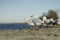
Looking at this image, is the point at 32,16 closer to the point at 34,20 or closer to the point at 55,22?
the point at 34,20

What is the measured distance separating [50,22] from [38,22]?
14.7ft

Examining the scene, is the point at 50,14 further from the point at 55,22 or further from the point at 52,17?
the point at 55,22

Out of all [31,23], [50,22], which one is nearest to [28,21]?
[31,23]

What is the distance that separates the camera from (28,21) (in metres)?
71.2

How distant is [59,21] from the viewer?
67.4 metres

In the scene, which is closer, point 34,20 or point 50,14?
point 34,20

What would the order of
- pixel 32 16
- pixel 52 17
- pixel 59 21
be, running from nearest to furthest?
1. pixel 59 21
2. pixel 32 16
3. pixel 52 17

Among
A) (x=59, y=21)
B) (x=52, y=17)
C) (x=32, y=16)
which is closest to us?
(x=59, y=21)

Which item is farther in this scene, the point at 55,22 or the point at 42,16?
the point at 42,16

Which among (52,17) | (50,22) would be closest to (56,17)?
(52,17)

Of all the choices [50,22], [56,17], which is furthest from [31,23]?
[56,17]

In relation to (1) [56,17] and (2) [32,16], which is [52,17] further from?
(2) [32,16]

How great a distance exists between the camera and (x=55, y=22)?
69.9 metres

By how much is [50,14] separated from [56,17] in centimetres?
272
